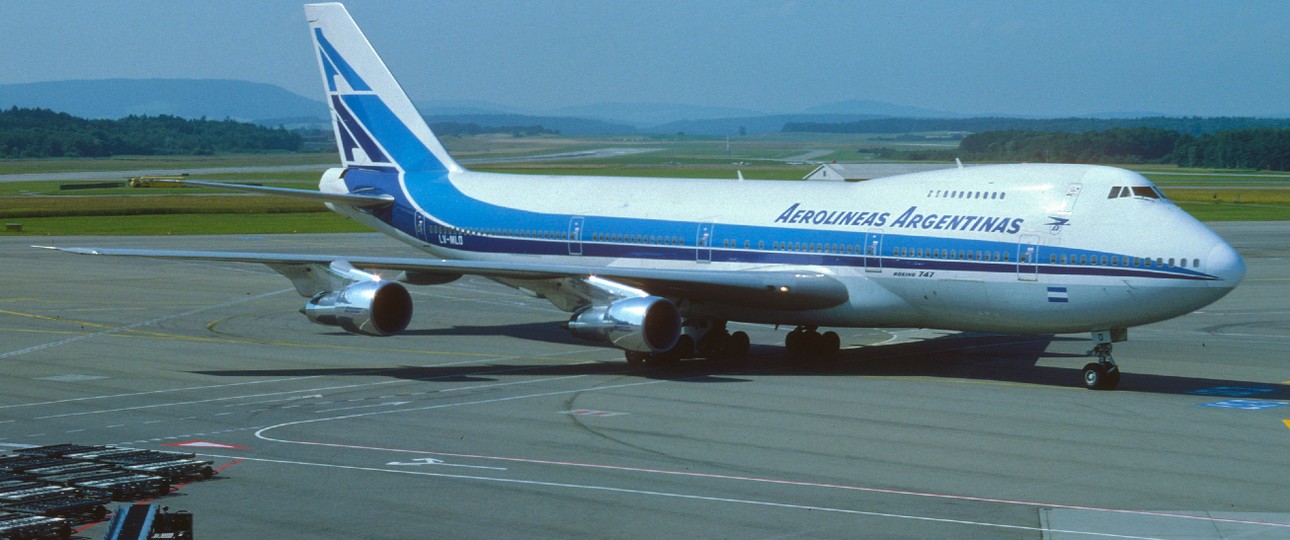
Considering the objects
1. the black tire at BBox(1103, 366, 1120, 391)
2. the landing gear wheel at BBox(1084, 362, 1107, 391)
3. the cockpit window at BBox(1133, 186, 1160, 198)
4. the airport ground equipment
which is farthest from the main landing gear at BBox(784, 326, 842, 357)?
the airport ground equipment

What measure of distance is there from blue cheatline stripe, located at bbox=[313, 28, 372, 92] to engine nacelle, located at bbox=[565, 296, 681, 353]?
Answer: 1440 cm

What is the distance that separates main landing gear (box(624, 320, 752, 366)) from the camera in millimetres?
34938

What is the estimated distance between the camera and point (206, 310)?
47469mm

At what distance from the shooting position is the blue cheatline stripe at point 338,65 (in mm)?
43406

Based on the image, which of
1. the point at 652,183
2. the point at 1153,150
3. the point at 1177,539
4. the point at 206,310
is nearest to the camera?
the point at 1177,539

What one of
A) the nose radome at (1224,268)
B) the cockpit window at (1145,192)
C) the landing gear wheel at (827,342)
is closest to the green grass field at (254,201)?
the landing gear wheel at (827,342)

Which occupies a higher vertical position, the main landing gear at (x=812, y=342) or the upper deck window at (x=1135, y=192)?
the upper deck window at (x=1135, y=192)

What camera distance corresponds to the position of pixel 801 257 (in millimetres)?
33656

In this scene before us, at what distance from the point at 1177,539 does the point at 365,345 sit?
26.0 m

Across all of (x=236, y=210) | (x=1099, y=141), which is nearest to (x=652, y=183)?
(x=236, y=210)

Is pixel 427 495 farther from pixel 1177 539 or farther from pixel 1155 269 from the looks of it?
pixel 1155 269

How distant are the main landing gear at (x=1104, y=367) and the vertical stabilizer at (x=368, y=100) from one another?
20.9 m

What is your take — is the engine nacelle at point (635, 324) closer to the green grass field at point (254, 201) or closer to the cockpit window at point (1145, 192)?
the cockpit window at point (1145, 192)

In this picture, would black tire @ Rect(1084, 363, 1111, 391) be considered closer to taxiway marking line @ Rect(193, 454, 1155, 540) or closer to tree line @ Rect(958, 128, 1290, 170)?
taxiway marking line @ Rect(193, 454, 1155, 540)
